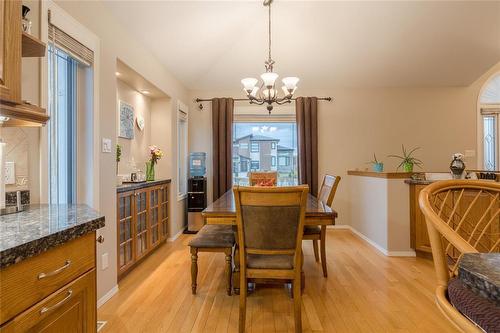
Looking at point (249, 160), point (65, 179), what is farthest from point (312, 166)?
point (65, 179)

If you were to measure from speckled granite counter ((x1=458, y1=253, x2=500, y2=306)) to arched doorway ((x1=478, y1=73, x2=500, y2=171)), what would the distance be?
561 centimetres

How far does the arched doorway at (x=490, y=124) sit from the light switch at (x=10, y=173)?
6.28 metres

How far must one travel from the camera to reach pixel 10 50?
3.77ft

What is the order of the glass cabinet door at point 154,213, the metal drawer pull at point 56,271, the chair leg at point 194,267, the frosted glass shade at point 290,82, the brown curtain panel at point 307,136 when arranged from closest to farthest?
the metal drawer pull at point 56,271, the chair leg at point 194,267, the frosted glass shade at point 290,82, the glass cabinet door at point 154,213, the brown curtain panel at point 307,136

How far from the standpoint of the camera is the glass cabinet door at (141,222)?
3.03 meters

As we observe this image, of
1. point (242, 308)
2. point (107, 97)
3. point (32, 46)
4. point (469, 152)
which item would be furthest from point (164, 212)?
point (469, 152)

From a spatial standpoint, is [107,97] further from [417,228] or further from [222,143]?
[417,228]

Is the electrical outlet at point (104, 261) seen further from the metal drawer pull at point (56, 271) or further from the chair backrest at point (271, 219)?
the metal drawer pull at point (56, 271)

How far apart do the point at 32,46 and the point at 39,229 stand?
95 cm

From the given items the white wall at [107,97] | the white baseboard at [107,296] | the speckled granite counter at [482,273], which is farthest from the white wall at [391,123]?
the speckled granite counter at [482,273]

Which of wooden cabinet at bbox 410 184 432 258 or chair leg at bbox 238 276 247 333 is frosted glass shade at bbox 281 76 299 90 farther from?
chair leg at bbox 238 276 247 333

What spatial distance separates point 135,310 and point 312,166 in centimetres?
345

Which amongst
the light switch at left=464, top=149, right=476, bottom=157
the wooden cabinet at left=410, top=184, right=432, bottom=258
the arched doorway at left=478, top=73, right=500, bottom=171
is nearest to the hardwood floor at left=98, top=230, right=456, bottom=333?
the wooden cabinet at left=410, top=184, right=432, bottom=258

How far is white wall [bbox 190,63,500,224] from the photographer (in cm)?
496
